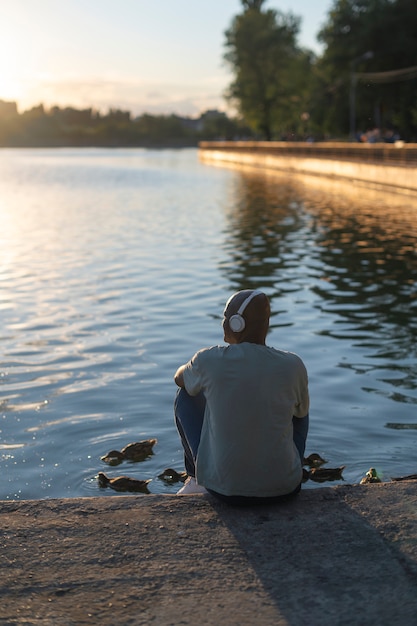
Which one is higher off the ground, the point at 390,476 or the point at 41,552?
the point at 41,552

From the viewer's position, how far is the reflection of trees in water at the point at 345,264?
1148 cm

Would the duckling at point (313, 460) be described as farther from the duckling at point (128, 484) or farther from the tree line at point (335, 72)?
the tree line at point (335, 72)

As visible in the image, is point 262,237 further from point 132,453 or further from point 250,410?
point 250,410

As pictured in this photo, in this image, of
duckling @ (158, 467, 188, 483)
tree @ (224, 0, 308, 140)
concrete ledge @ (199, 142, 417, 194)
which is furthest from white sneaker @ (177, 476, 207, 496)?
tree @ (224, 0, 308, 140)

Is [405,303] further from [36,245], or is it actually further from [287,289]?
[36,245]

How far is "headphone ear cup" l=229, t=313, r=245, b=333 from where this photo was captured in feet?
14.5

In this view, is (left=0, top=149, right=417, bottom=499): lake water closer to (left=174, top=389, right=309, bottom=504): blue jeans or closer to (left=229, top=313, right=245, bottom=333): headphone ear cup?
(left=174, top=389, right=309, bottom=504): blue jeans

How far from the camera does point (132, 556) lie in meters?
4.07

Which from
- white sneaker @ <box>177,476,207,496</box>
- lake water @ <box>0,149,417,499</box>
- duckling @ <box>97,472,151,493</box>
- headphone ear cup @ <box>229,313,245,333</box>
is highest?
headphone ear cup @ <box>229,313,245,333</box>

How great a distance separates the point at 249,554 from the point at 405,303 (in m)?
10.1

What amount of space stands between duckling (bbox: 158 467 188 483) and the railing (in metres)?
29.2

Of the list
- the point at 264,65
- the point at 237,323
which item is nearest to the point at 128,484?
the point at 237,323

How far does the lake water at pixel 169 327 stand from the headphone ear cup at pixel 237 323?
2263 millimetres

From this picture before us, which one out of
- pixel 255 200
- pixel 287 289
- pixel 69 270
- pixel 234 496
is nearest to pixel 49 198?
pixel 255 200
